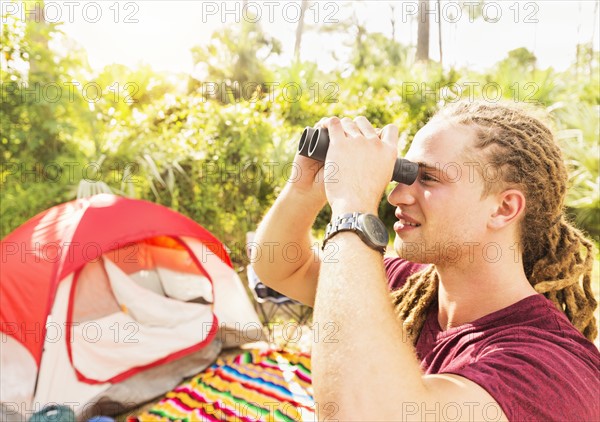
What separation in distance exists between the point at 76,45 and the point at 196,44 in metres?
7.11

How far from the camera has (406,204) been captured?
147 cm

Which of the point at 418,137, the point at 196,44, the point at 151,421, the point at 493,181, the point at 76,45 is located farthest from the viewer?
the point at 196,44

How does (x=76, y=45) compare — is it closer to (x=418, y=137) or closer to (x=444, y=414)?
(x=418, y=137)

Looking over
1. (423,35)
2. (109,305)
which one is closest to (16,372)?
(109,305)

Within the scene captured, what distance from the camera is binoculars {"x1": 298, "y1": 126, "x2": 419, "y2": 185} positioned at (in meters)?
1.35

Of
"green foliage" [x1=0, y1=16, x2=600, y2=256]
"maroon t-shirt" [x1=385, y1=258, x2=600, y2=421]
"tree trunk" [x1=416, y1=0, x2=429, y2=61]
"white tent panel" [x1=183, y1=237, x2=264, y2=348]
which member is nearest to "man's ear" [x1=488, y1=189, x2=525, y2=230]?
"maroon t-shirt" [x1=385, y1=258, x2=600, y2=421]

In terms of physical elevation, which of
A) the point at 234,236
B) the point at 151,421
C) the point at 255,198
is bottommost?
the point at 151,421

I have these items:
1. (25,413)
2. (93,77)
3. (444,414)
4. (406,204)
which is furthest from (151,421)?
(93,77)

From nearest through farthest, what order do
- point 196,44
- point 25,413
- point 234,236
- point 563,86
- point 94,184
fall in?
point 25,413, point 94,184, point 234,236, point 563,86, point 196,44

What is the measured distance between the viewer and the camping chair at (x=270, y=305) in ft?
14.2

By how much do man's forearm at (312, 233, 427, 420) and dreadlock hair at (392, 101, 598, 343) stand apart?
0.55 m

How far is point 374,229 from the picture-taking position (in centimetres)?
111

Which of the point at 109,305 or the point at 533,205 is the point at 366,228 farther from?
the point at 109,305

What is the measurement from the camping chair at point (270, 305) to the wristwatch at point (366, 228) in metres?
3.19
